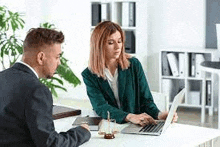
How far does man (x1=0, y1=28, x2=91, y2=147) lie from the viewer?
2330 millimetres

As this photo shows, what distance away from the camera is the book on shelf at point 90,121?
9.90ft

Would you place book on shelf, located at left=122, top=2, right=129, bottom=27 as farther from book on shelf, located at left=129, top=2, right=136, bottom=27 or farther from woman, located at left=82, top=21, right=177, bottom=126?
woman, located at left=82, top=21, right=177, bottom=126

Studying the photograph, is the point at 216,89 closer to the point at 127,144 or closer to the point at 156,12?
the point at 156,12

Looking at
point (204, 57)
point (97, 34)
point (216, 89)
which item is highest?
point (97, 34)

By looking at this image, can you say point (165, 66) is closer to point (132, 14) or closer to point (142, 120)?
point (132, 14)

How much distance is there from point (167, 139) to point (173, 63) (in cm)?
464

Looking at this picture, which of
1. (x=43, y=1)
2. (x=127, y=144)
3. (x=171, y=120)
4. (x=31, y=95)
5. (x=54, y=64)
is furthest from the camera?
(x=43, y=1)

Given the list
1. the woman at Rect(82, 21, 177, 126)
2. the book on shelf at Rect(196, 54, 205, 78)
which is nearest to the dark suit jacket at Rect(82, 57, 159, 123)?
the woman at Rect(82, 21, 177, 126)

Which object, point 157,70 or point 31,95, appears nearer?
point 31,95

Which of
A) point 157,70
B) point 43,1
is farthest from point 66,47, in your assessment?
point 157,70

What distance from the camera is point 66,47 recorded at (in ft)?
28.1

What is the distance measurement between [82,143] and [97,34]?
1.10 m

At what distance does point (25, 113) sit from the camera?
7.64ft

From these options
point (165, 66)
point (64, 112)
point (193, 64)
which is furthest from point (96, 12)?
point (64, 112)
